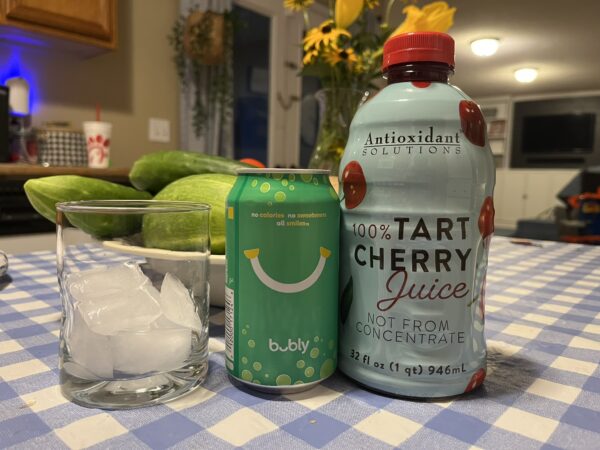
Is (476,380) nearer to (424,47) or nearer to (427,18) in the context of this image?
(424,47)

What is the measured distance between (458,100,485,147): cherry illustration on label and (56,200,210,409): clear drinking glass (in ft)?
0.71

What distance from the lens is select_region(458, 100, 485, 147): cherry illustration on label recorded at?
351 millimetres

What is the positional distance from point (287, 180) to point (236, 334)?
0.13 metres

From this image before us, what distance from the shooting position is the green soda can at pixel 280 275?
0.35 metres

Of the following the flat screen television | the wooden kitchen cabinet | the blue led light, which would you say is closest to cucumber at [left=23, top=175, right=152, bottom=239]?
the wooden kitchen cabinet

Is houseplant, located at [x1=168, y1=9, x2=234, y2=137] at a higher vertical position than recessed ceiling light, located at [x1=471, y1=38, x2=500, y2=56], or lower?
lower

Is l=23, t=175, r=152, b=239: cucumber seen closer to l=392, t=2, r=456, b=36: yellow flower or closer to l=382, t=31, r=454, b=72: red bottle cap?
l=382, t=31, r=454, b=72: red bottle cap

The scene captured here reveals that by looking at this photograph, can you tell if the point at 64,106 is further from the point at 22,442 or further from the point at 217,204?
the point at 22,442

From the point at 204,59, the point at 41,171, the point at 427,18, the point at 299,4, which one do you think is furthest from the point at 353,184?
the point at 204,59

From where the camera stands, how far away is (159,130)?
2.45 meters

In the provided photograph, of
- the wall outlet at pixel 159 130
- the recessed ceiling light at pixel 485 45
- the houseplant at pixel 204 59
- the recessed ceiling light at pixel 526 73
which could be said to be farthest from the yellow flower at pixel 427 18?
the recessed ceiling light at pixel 526 73

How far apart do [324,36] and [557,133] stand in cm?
725

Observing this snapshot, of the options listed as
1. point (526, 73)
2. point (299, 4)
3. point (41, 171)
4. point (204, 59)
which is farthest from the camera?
point (526, 73)

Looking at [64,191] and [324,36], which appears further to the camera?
[324,36]
